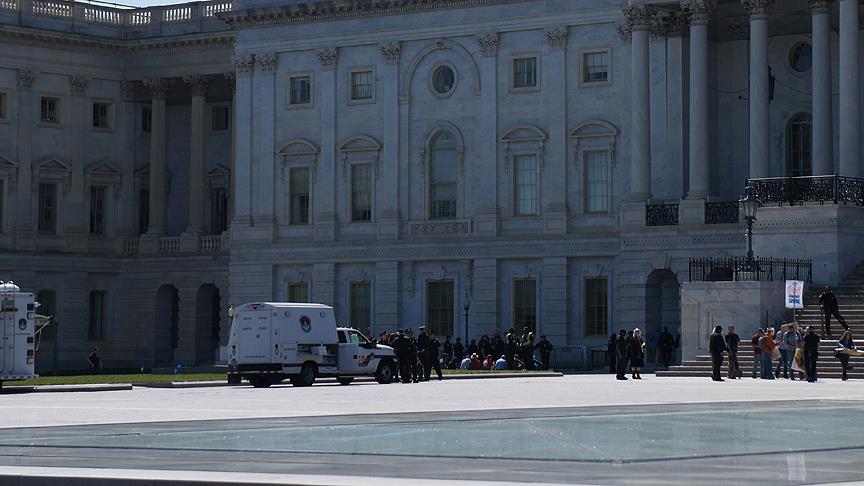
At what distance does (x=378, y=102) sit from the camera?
78750 millimetres

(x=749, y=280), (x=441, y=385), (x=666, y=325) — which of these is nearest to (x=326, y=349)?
(x=441, y=385)

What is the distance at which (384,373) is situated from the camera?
55344 millimetres

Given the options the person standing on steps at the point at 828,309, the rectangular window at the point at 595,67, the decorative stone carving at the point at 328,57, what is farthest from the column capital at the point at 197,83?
the person standing on steps at the point at 828,309

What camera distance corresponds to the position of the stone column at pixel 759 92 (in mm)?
66875

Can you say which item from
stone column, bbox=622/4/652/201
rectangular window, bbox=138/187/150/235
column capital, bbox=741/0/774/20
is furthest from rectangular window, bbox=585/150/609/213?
rectangular window, bbox=138/187/150/235

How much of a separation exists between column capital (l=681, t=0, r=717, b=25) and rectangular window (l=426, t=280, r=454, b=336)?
1499 centimetres

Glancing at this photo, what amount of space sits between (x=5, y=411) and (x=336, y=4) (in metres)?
46.6

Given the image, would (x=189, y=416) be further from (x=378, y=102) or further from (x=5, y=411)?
(x=378, y=102)

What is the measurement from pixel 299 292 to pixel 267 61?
980 centimetres

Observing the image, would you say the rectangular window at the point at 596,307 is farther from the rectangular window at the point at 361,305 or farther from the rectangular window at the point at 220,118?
the rectangular window at the point at 220,118

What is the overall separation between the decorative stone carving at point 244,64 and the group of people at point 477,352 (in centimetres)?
1537

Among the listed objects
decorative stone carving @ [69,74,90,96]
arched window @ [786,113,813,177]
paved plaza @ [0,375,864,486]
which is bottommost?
paved plaza @ [0,375,864,486]

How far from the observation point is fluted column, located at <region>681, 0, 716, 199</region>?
68688 mm

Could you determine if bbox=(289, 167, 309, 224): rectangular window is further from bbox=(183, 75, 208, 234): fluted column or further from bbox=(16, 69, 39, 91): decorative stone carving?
bbox=(16, 69, 39, 91): decorative stone carving
